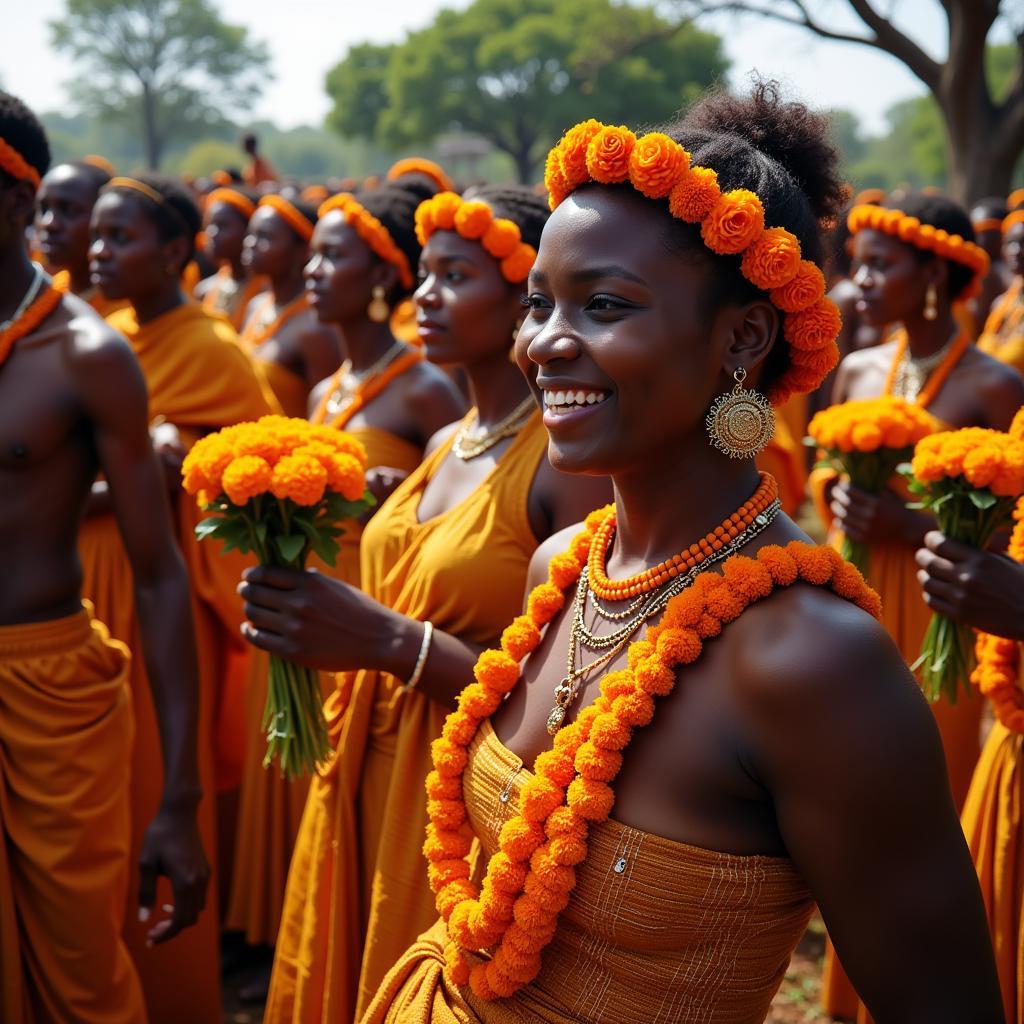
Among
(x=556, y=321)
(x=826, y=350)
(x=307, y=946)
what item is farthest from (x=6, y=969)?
(x=826, y=350)

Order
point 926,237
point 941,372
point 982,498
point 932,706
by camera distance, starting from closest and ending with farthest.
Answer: point 982,498, point 932,706, point 941,372, point 926,237

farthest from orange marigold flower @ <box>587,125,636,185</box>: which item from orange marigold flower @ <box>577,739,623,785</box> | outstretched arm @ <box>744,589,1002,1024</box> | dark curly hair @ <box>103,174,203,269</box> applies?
dark curly hair @ <box>103,174,203,269</box>

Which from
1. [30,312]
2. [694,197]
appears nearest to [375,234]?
[30,312]

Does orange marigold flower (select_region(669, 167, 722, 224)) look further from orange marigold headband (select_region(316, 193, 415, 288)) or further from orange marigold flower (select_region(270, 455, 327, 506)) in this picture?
orange marigold headband (select_region(316, 193, 415, 288))

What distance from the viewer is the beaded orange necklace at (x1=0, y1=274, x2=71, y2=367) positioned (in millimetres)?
3383

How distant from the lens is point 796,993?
479 cm

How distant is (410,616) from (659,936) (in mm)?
1597

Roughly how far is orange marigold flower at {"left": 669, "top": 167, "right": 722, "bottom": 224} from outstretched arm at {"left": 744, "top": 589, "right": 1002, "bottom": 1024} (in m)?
0.70

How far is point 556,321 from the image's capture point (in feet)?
6.60

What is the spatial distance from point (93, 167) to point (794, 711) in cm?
633

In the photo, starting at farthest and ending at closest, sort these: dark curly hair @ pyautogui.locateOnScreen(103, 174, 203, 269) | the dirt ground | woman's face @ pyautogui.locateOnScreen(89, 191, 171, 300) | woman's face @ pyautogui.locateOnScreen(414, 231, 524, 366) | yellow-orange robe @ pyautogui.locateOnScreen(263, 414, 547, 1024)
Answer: dark curly hair @ pyautogui.locateOnScreen(103, 174, 203, 269) → woman's face @ pyautogui.locateOnScreen(89, 191, 171, 300) → the dirt ground → woman's face @ pyautogui.locateOnScreen(414, 231, 524, 366) → yellow-orange robe @ pyautogui.locateOnScreen(263, 414, 547, 1024)

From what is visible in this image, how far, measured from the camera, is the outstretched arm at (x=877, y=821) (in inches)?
67.3

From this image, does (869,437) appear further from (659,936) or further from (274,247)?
(274,247)

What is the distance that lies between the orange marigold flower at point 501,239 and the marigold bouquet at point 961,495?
4.70ft
